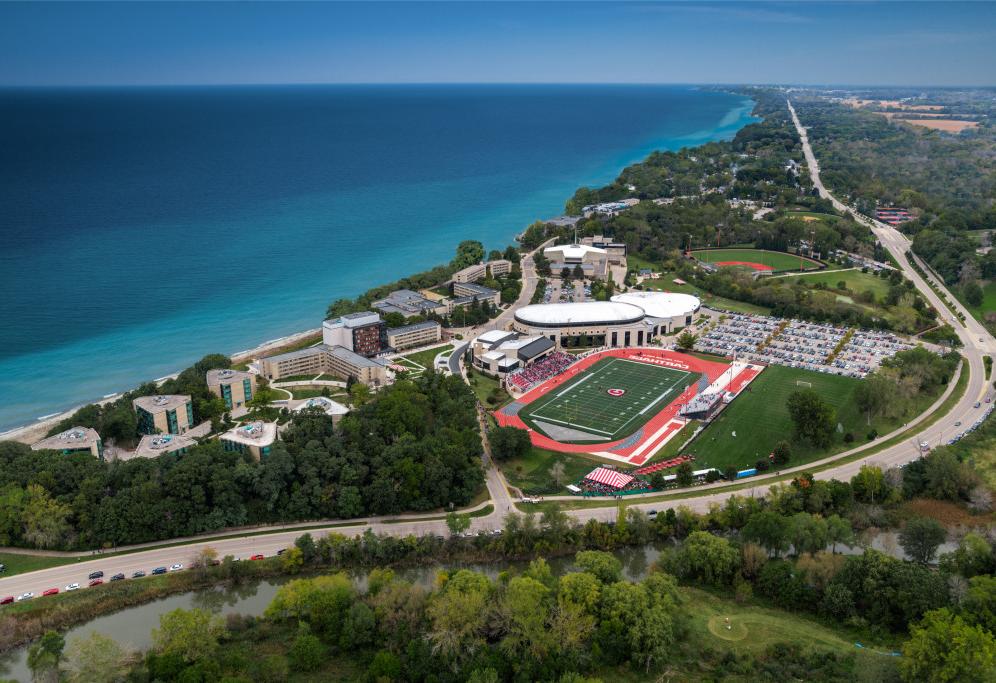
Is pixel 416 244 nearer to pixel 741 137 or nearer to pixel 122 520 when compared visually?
pixel 122 520

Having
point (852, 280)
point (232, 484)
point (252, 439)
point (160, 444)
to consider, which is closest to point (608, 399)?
point (252, 439)

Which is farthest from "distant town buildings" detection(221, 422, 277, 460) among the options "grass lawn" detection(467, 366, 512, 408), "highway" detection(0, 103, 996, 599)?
"grass lawn" detection(467, 366, 512, 408)

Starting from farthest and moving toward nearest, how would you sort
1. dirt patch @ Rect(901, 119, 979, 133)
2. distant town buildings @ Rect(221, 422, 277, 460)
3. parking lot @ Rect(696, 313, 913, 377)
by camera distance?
dirt patch @ Rect(901, 119, 979, 133), parking lot @ Rect(696, 313, 913, 377), distant town buildings @ Rect(221, 422, 277, 460)

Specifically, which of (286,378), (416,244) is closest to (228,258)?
(416,244)

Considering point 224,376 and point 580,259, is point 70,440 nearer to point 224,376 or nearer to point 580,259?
point 224,376

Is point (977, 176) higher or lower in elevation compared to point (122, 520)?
higher

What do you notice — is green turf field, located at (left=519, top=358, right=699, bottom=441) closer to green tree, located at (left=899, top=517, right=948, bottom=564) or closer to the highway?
the highway
